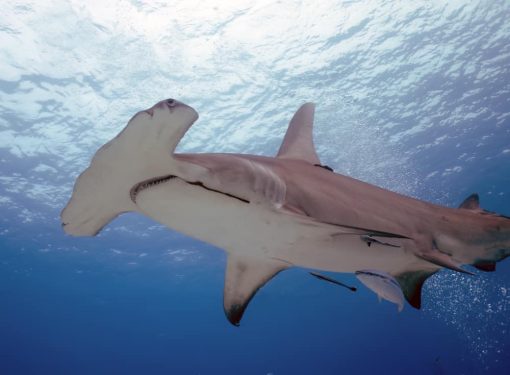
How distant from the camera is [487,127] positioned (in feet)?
60.5

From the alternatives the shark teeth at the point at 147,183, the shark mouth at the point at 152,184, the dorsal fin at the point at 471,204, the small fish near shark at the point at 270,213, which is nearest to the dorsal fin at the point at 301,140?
the small fish near shark at the point at 270,213

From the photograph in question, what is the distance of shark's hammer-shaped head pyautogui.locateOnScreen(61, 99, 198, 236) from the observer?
6.49 ft

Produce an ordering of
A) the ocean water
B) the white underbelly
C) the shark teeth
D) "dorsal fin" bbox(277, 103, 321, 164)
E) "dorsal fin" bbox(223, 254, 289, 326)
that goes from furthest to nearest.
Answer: the ocean water, "dorsal fin" bbox(277, 103, 321, 164), "dorsal fin" bbox(223, 254, 289, 326), the white underbelly, the shark teeth

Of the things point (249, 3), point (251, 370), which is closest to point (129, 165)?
point (249, 3)

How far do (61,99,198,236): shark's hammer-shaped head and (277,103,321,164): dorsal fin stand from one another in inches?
73.6

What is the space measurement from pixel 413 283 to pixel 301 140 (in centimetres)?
182

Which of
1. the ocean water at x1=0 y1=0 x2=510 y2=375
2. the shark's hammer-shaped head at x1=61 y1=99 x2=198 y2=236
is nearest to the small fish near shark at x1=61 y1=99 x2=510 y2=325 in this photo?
the shark's hammer-shaped head at x1=61 y1=99 x2=198 y2=236

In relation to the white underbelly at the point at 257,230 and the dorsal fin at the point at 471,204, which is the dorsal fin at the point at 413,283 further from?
the dorsal fin at the point at 471,204

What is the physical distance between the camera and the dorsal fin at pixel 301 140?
401cm

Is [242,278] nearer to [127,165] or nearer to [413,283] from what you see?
[413,283]

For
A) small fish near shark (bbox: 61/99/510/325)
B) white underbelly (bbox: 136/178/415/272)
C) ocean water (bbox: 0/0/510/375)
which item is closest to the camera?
small fish near shark (bbox: 61/99/510/325)

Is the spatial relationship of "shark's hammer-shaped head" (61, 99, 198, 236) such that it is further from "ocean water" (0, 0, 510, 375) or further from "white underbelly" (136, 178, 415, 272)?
"ocean water" (0, 0, 510, 375)

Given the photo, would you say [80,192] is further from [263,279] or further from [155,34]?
[155,34]

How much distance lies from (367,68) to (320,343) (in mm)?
83911
